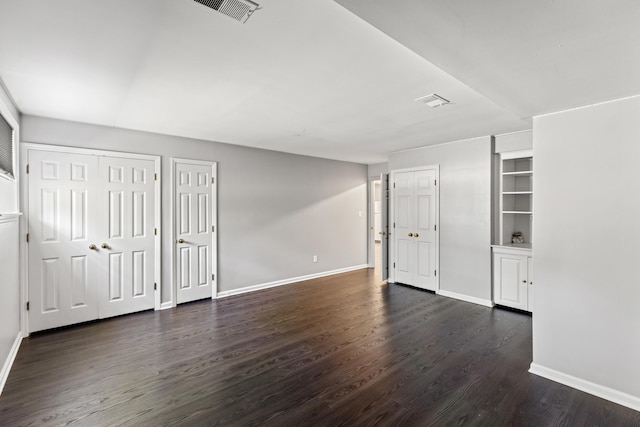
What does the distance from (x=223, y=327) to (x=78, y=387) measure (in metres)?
1.41

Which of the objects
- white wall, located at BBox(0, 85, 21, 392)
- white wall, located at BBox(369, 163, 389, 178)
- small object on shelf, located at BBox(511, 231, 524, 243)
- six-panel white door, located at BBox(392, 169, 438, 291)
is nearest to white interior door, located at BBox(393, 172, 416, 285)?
six-panel white door, located at BBox(392, 169, 438, 291)

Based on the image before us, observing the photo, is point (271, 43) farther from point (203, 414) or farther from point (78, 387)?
point (78, 387)

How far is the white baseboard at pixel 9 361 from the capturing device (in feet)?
7.84

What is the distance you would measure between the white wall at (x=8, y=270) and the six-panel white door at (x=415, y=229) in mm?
4997

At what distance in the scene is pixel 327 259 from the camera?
243 inches

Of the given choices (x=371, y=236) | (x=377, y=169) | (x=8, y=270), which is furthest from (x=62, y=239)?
(x=377, y=169)

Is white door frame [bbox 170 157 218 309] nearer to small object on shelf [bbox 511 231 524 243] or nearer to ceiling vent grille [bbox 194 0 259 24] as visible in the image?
ceiling vent grille [bbox 194 0 259 24]

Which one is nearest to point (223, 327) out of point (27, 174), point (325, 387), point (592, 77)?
point (325, 387)

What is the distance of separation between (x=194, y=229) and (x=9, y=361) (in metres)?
2.27

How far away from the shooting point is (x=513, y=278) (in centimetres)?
408

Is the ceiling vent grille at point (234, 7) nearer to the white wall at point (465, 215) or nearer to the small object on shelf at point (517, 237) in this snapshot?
the white wall at point (465, 215)

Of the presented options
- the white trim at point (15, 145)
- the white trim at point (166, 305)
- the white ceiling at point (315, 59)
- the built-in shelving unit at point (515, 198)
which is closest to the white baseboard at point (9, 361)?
the white trim at point (166, 305)

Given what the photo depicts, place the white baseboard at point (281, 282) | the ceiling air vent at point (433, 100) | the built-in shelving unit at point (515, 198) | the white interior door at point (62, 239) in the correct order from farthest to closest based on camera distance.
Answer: the white baseboard at point (281, 282), the built-in shelving unit at point (515, 198), the white interior door at point (62, 239), the ceiling air vent at point (433, 100)

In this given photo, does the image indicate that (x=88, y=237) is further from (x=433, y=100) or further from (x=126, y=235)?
(x=433, y=100)
